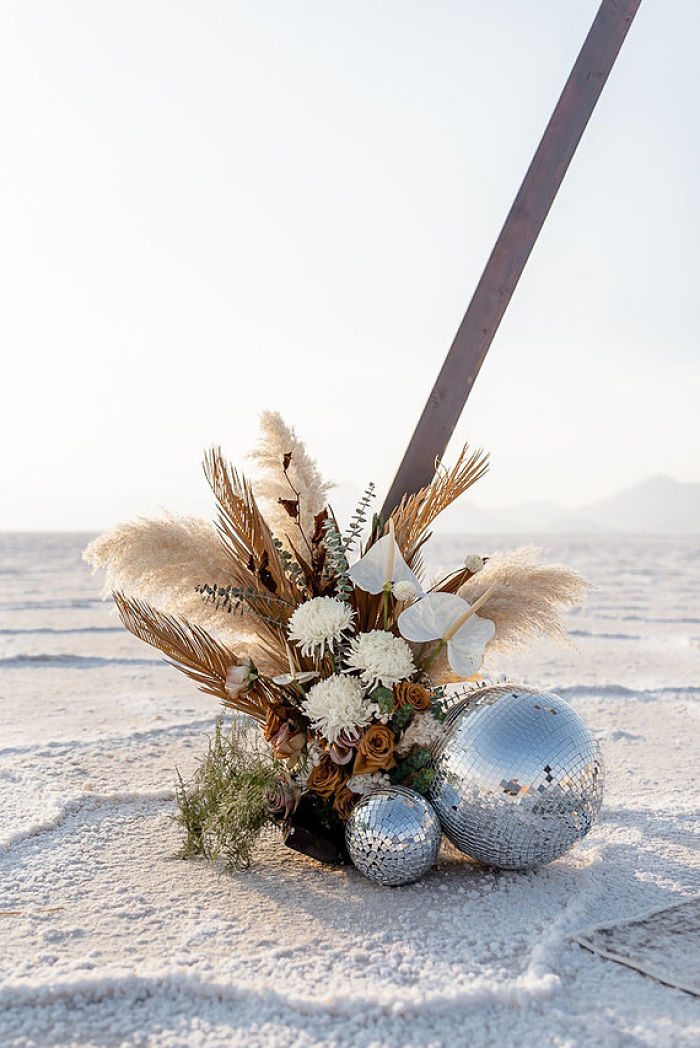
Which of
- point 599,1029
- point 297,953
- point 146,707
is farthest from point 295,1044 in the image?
point 146,707

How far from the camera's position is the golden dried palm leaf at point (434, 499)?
3229mm

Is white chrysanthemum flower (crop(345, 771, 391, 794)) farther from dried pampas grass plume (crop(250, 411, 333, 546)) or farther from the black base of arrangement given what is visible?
dried pampas grass plume (crop(250, 411, 333, 546))

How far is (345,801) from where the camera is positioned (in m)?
2.97

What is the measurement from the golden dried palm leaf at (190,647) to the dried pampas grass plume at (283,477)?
0.53m

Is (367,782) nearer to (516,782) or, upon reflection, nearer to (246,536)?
(516,782)

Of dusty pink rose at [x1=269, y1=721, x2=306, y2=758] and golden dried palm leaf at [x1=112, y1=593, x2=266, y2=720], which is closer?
dusty pink rose at [x1=269, y1=721, x2=306, y2=758]

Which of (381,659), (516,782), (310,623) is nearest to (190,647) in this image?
(310,623)

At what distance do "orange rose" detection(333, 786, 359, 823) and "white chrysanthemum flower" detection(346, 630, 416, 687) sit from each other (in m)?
0.38

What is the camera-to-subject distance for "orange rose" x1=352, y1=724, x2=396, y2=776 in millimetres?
2887

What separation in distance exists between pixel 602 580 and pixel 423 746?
15589mm

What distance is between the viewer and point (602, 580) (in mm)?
17797

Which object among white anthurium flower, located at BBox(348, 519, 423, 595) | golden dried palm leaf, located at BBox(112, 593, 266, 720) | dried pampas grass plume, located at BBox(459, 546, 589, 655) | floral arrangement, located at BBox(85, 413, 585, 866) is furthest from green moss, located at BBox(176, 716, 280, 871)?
dried pampas grass plume, located at BBox(459, 546, 589, 655)

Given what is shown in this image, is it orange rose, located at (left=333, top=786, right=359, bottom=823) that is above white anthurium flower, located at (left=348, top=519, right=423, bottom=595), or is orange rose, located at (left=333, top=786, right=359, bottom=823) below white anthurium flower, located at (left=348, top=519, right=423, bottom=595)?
below

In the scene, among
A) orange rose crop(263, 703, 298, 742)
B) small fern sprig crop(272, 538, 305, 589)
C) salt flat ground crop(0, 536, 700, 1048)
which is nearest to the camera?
salt flat ground crop(0, 536, 700, 1048)
